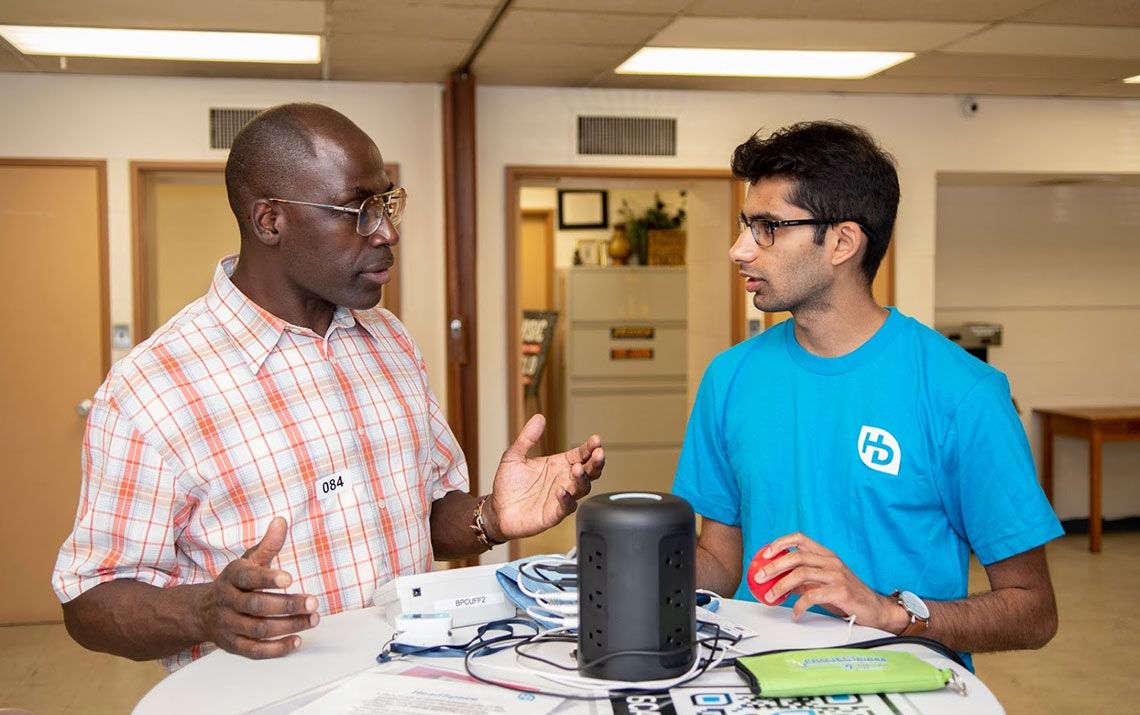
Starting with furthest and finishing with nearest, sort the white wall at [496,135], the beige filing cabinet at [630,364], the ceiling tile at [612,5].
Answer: the beige filing cabinet at [630,364], the white wall at [496,135], the ceiling tile at [612,5]

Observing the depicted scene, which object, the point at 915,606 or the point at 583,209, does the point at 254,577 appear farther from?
the point at 583,209

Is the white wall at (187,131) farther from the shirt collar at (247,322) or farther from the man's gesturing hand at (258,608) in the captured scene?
the man's gesturing hand at (258,608)

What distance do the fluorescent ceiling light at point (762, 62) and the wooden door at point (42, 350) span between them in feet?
8.73

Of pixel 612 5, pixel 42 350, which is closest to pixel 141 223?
pixel 42 350

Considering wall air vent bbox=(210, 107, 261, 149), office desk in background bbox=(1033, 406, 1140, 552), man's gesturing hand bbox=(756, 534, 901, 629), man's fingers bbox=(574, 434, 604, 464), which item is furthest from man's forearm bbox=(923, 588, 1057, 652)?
office desk in background bbox=(1033, 406, 1140, 552)

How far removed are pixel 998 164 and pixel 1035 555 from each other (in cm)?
473

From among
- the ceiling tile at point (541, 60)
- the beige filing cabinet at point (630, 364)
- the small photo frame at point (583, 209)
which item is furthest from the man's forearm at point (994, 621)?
the small photo frame at point (583, 209)

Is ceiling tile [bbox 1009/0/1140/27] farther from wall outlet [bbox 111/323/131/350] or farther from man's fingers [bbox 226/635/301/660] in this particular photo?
wall outlet [bbox 111/323/131/350]

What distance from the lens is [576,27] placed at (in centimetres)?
429

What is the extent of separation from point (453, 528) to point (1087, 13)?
3508 mm

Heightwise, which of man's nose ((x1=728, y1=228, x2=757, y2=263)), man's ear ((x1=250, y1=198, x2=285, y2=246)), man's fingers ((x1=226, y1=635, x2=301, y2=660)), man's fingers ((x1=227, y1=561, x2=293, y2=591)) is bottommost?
man's fingers ((x1=226, y1=635, x2=301, y2=660))

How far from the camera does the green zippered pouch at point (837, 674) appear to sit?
4.27 feet

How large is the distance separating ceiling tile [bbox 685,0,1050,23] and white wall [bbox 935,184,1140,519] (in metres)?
2.81

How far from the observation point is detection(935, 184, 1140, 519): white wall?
22.7ft
